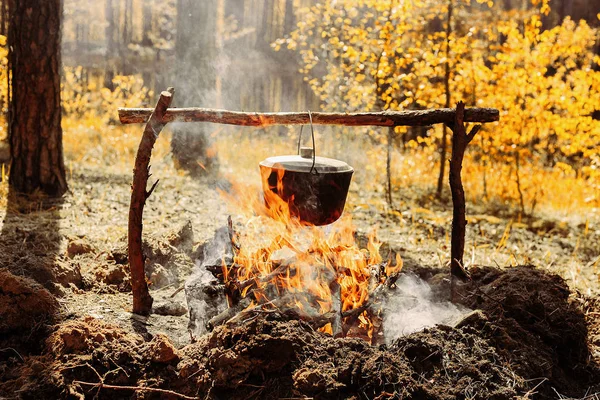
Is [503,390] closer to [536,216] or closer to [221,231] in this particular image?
[221,231]

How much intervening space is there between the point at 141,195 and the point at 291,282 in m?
1.16

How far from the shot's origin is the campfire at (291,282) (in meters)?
3.31

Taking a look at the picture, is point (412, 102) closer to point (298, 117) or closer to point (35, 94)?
point (298, 117)

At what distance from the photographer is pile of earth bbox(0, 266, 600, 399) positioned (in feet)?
8.81

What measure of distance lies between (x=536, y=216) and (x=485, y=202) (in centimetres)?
88

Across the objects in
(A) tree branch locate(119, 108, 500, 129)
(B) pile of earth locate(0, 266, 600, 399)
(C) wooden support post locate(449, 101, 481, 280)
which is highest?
(A) tree branch locate(119, 108, 500, 129)

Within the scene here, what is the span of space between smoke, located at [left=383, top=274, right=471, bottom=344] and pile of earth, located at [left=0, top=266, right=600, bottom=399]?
268 millimetres

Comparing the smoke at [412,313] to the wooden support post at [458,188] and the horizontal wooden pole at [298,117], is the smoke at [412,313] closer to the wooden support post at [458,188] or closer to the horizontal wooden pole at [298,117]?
the wooden support post at [458,188]

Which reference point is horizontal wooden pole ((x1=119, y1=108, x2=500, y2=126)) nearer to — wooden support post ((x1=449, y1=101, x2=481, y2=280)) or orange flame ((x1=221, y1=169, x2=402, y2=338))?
wooden support post ((x1=449, y1=101, x2=481, y2=280))

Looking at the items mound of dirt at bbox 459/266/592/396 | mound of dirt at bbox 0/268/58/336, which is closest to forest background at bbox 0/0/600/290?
mound of dirt at bbox 459/266/592/396

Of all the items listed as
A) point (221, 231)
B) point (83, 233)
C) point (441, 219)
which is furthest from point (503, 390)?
point (441, 219)

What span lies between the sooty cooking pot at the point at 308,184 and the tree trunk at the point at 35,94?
13.1 feet

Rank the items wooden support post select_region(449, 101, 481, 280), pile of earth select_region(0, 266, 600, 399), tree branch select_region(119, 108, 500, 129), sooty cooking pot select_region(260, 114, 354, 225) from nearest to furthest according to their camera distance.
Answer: pile of earth select_region(0, 266, 600, 399) < sooty cooking pot select_region(260, 114, 354, 225) < tree branch select_region(119, 108, 500, 129) < wooden support post select_region(449, 101, 481, 280)

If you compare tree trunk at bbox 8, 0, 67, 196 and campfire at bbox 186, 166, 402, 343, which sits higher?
tree trunk at bbox 8, 0, 67, 196
